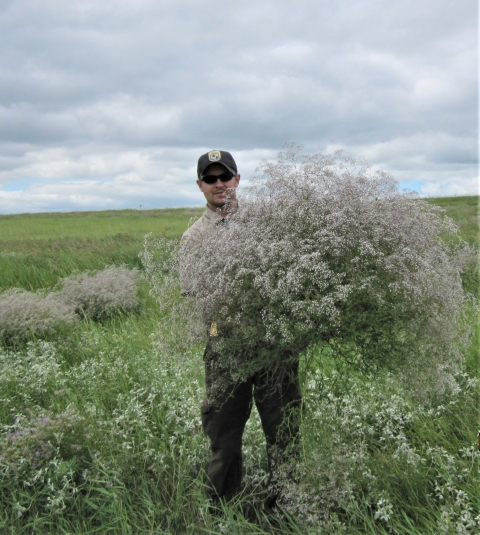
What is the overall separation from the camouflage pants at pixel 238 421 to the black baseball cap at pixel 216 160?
1.40m

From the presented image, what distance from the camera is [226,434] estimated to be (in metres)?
4.16

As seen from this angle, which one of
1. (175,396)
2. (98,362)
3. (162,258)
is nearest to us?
(162,258)

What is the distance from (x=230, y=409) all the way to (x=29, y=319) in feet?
16.4

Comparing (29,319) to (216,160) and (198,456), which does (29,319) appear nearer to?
(198,456)

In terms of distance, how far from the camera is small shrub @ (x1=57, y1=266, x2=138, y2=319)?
922cm

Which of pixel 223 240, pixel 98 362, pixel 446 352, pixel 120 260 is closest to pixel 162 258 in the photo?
pixel 223 240

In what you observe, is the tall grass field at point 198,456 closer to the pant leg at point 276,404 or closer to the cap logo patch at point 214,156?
the pant leg at point 276,404

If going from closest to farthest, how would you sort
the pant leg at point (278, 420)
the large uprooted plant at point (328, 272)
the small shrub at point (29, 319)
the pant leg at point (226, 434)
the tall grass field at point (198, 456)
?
the large uprooted plant at point (328, 272)
the tall grass field at point (198, 456)
the pant leg at point (278, 420)
the pant leg at point (226, 434)
the small shrub at point (29, 319)

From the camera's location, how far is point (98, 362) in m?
6.86

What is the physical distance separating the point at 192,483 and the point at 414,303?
8.28 ft

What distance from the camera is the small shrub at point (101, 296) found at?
9.22 m

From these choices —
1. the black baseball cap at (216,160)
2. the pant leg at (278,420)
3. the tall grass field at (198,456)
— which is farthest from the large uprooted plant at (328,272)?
the black baseball cap at (216,160)

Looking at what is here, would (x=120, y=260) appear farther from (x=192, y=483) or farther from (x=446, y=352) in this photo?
(x=446, y=352)

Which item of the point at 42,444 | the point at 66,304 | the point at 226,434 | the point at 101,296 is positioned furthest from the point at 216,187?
the point at 66,304
